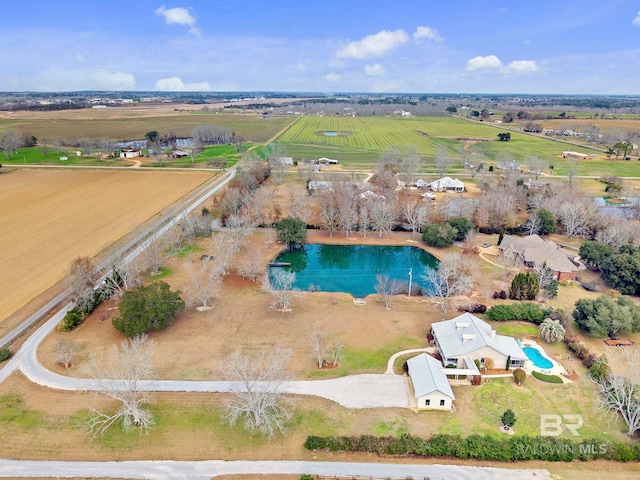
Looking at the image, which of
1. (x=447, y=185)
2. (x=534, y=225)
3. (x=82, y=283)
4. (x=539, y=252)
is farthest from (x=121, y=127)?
(x=539, y=252)

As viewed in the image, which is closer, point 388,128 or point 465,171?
point 465,171

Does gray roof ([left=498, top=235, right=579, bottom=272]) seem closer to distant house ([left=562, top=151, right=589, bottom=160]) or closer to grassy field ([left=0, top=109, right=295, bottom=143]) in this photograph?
distant house ([left=562, top=151, right=589, bottom=160])

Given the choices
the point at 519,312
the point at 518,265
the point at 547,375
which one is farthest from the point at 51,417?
the point at 518,265

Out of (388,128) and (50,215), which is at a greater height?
(388,128)

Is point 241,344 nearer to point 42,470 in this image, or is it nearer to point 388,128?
point 42,470

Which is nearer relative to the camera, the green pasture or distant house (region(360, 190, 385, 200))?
distant house (region(360, 190, 385, 200))

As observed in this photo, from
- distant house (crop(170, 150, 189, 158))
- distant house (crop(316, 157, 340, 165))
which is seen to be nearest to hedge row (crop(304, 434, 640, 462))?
distant house (crop(316, 157, 340, 165))
